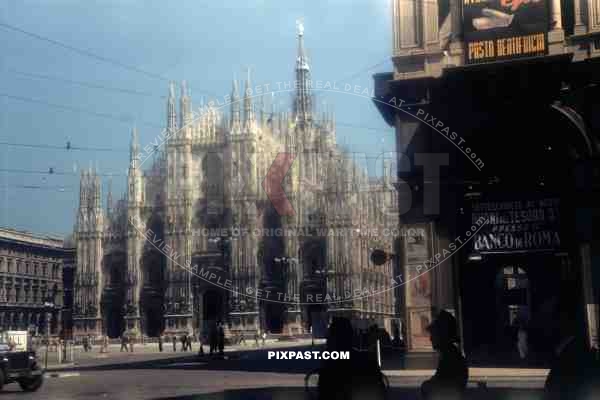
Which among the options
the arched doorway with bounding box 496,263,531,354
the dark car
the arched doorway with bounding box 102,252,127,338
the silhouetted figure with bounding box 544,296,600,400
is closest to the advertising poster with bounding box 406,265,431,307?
the arched doorway with bounding box 496,263,531,354

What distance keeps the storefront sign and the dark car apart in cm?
1089

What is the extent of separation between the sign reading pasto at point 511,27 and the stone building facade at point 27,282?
31.4 meters

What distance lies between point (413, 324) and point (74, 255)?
49.7 m

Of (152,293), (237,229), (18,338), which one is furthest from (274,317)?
(18,338)

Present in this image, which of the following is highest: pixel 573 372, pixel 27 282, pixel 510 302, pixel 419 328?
pixel 27 282

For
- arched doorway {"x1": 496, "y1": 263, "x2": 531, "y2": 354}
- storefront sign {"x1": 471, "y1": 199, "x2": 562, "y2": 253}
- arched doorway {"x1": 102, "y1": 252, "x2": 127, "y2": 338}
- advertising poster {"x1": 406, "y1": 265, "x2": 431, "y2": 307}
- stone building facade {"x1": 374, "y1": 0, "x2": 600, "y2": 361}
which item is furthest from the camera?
arched doorway {"x1": 102, "y1": 252, "x2": 127, "y2": 338}

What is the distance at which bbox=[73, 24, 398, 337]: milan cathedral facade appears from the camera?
31.4 metres

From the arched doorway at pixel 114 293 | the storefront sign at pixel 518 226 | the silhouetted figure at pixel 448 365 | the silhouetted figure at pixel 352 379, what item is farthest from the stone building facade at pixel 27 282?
the silhouetted figure at pixel 448 365

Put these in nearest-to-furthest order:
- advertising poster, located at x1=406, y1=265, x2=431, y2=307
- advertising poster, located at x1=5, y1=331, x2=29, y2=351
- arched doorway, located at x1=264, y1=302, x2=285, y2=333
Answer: advertising poster, located at x1=406, y1=265, x2=431, y2=307, advertising poster, located at x1=5, y1=331, x2=29, y2=351, arched doorway, located at x1=264, y1=302, x2=285, y2=333

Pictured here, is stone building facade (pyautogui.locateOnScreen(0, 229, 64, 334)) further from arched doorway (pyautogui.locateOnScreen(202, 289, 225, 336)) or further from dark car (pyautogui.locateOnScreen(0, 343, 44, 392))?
dark car (pyautogui.locateOnScreen(0, 343, 44, 392))

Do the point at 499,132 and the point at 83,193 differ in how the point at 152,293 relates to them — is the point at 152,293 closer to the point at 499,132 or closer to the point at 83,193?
the point at 83,193

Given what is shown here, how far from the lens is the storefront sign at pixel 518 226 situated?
18.1 meters

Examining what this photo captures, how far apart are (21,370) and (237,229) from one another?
2364 centimetres

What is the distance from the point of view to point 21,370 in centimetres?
1680
